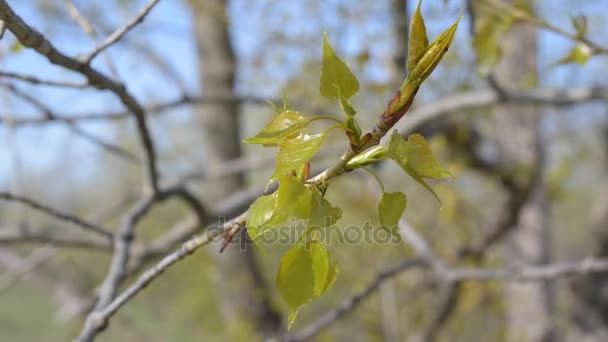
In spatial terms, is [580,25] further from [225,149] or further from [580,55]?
[225,149]

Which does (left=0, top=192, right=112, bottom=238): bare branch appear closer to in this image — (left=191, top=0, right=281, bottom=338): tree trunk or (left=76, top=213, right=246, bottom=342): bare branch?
(left=76, top=213, right=246, bottom=342): bare branch

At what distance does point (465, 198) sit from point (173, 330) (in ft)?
8.82

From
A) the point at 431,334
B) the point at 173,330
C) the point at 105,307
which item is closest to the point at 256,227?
the point at 105,307

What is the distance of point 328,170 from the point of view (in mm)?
349

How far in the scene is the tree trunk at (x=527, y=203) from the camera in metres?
2.37

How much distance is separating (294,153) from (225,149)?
230cm

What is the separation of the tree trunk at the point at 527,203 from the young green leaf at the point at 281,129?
2207 millimetres

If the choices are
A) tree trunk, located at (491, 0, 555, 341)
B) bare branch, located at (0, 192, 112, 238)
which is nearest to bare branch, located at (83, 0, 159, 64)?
bare branch, located at (0, 192, 112, 238)

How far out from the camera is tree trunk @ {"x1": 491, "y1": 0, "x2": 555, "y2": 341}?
2373 millimetres

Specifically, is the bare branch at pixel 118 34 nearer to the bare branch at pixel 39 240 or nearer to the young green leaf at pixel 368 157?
the young green leaf at pixel 368 157

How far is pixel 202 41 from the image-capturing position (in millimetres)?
2691

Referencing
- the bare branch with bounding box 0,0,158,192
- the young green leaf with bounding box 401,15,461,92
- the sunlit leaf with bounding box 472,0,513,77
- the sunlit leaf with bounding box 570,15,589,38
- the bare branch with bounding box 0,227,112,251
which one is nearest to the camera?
the young green leaf with bounding box 401,15,461,92

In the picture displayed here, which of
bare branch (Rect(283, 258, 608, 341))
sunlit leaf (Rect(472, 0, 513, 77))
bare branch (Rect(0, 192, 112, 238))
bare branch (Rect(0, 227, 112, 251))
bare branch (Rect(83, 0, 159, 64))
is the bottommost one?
bare branch (Rect(283, 258, 608, 341))

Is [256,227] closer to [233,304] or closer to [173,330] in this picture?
[233,304]
